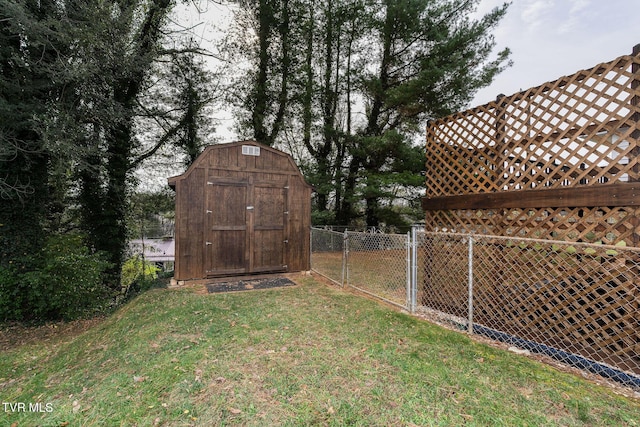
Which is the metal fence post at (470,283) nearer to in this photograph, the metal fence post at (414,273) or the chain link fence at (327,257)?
the metal fence post at (414,273)

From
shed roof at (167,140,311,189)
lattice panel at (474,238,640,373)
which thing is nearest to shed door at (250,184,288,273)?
shed roof at (167,140,311,189)

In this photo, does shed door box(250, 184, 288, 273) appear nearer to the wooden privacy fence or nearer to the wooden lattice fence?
the wooden privacy fence

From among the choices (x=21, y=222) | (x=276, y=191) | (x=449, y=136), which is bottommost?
(x=21, y=222)

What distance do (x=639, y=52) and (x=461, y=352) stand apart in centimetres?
323

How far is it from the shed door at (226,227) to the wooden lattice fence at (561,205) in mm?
3885

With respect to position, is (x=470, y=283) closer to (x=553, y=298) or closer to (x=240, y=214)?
(x=553, y=298)

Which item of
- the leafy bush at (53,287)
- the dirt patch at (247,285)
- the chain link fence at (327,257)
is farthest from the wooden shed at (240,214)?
the leafy bush at (53,287)

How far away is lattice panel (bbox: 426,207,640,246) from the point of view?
2.64 metres

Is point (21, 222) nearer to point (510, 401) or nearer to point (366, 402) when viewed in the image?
point (366, 402)

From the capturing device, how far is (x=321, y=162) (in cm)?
1186

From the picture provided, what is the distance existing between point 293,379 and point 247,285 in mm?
3567

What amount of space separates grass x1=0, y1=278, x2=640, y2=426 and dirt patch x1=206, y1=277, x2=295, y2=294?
59.7 inches

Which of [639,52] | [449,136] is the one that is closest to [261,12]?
[449,136]

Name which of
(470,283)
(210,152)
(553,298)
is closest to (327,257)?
(210,152)
